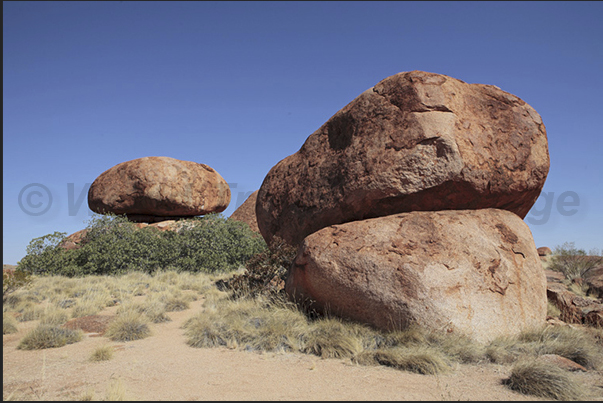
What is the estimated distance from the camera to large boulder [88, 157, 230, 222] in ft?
62.8

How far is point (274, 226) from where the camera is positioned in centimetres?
891

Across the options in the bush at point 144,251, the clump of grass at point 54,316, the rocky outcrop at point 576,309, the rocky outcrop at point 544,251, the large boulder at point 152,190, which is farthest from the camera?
the rocky outcrop at point 544,251

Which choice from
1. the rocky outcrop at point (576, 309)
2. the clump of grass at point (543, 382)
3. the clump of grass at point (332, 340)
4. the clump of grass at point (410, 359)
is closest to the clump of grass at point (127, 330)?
the clump of grass at point (332, 340)

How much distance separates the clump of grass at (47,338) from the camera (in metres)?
6.07

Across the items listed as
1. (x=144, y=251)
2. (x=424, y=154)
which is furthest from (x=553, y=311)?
(x=144, y=251)

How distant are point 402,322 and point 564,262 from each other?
Result: 50.3ft

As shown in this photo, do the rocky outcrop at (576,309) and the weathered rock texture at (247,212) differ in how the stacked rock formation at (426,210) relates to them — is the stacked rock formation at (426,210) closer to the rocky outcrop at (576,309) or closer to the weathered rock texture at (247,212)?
the rocky outcrop at (576,309)

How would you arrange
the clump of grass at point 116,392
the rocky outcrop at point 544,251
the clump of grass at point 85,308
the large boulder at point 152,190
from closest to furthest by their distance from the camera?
1. the clump of grass at point 116,392
2. the clump of grass at point 85,308
3. the large boulder at point 152,190
4. the rocky outcrop at point 544,251

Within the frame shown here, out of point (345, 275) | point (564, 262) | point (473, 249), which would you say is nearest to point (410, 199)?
point (473, 249)

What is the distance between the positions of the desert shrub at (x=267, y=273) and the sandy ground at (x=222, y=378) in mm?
3126

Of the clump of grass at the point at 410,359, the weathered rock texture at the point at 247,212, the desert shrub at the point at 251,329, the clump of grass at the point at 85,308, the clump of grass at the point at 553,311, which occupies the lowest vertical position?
the clump of grass at the point at 553,311

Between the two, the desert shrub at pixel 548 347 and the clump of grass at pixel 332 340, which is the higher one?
the clump of grass at pixel 332 340

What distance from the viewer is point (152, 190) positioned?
19062 mm

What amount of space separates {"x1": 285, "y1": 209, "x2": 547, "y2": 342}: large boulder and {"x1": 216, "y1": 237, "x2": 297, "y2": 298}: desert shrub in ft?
6.07
